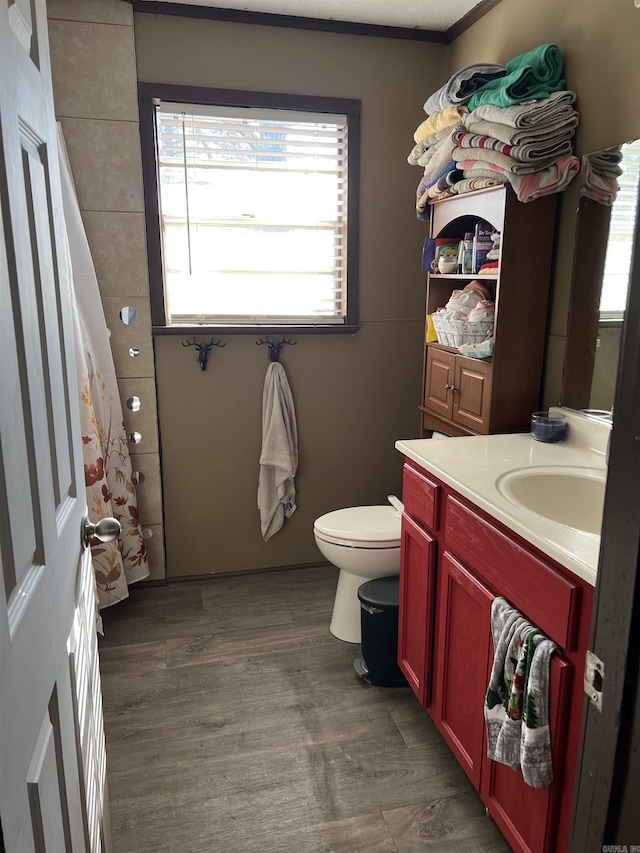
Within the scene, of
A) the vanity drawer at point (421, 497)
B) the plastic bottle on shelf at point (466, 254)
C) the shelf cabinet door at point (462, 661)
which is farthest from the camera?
the plastic bottle on shelf at point (466, 254)

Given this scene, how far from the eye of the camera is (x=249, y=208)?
2744 millimetres

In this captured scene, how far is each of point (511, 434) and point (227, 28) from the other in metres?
2.00

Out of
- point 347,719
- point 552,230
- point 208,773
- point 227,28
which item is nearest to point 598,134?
point 552,230

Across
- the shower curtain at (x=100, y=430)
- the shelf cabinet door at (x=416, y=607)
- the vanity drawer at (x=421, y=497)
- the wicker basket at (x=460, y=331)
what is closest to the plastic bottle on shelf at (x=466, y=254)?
the wicker basket at (x=460, y=331)

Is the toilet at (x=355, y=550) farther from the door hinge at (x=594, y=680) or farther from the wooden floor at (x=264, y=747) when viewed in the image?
the door hinge at (x=594, y=680)

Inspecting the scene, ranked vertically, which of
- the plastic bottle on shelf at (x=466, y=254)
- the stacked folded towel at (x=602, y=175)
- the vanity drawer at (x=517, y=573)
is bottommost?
the vanity drawer at (x=517, y=573)

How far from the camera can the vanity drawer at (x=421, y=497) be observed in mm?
1832

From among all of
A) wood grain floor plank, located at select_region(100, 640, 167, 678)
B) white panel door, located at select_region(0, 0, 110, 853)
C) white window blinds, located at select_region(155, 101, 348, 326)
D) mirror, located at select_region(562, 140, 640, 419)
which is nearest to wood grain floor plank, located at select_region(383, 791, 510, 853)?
white panel door, located at select_region(0, 0, 110, 853)

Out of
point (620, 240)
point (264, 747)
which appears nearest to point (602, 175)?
point (620, 240)

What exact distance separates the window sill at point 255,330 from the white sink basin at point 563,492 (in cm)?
136

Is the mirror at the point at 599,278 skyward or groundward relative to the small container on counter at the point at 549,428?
skyward

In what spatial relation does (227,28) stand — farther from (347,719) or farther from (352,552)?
(347,719)

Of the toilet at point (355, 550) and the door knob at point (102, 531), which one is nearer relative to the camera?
the door knob at point (102, 531)

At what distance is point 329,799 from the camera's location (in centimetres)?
178
